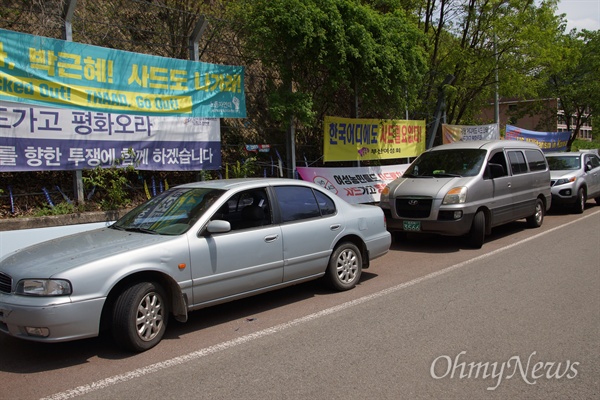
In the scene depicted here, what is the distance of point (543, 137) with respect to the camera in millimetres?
25516

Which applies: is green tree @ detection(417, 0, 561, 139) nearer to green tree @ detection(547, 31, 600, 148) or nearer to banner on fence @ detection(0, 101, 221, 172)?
banner on fence @ detection(0, 101, 221, 172)

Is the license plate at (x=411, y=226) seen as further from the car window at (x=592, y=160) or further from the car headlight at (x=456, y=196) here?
the car window at (x=592, y=160)

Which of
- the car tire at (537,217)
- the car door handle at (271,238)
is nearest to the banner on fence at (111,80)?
the car door handle at (271,238)

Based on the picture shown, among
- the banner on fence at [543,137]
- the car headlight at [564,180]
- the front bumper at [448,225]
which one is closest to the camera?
the front bumper at [448,225]

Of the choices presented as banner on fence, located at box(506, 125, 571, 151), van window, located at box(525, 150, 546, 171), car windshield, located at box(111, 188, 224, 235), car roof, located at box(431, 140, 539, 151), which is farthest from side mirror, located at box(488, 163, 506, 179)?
banner on fence, located at box(506, 125, 571, 151)

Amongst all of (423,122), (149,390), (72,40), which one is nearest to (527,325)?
(149,390)

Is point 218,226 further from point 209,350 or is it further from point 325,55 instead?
point 325,55

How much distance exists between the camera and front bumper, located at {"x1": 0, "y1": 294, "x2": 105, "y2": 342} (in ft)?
12.9

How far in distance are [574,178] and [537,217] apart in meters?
3.31

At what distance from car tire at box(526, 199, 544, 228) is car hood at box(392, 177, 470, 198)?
3086mm

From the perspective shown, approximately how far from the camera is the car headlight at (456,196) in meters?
8.72

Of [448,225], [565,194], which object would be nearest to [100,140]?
[448,225]
